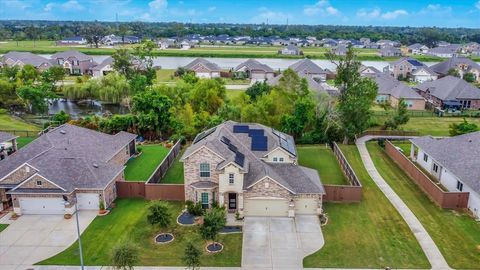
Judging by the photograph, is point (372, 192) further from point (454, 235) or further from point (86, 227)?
point (86, 227)

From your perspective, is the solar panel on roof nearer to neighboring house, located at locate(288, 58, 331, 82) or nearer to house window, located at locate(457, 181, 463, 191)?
house window, located at locate(457, 181, 463, 191)

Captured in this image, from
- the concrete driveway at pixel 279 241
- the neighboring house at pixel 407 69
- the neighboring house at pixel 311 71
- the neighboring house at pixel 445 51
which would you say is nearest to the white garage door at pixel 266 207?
the concrete driveway at pixel 279 241

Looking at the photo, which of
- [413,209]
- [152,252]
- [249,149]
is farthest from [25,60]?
[413,209]

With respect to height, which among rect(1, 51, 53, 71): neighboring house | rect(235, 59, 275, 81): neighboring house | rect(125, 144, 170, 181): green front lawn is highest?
rect(1, 51, 53, 71): neighboring house

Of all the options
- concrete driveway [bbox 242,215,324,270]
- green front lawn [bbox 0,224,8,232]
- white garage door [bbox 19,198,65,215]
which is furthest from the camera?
white garage door [bbox 19,198,65,215]

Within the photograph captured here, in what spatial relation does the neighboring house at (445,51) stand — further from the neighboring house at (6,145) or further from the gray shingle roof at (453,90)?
the neighboring house at (6,145)

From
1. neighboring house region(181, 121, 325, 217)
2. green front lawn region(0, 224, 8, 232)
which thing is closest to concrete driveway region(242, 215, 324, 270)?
neighboring house region(181, 121, 325, 217)

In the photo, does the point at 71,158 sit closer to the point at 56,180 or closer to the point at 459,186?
the point at 56,180
